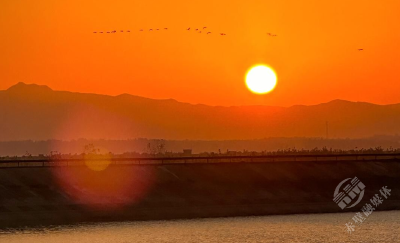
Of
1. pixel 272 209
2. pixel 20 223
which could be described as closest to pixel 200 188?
pixel 272 209

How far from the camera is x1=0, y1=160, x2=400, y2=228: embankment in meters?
88.9

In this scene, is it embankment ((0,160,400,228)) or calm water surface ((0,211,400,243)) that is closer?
calm water surface ((0,211,400,243))

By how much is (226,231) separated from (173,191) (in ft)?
64.6

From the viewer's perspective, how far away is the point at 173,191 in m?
96.0

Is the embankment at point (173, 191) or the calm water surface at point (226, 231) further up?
the embankment at point (173, 191)

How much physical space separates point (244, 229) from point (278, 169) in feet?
89.5

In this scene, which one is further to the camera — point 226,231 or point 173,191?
point 173,191

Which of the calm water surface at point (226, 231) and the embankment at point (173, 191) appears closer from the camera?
the calm water surface at point (226, 231)

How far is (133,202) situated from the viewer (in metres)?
91.8

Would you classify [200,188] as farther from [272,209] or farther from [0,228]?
[0,228]

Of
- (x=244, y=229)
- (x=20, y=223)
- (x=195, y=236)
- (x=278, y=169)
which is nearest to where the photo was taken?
(x=195, y=236)

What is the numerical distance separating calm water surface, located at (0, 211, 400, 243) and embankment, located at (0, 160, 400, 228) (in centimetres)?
462

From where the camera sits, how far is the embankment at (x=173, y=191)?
88.9 meters

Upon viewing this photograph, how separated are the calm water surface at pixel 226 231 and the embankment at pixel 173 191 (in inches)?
182
